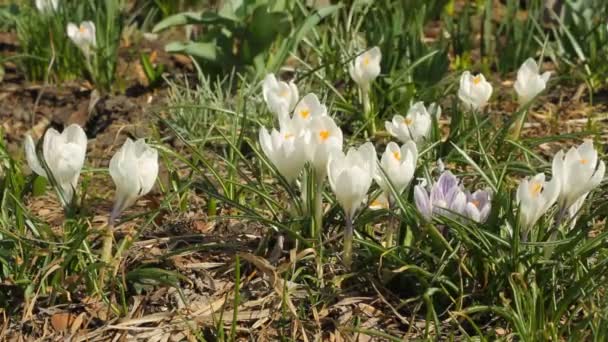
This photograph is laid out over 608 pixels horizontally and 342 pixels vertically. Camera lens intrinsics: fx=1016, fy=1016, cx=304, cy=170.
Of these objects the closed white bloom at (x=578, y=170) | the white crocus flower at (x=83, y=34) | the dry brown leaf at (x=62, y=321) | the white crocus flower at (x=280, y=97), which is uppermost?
the closed white bloom at (x=578, y=170)

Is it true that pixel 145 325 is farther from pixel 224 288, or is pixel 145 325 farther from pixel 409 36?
pixel 409 36

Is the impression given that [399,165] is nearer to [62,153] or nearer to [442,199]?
[442,199]

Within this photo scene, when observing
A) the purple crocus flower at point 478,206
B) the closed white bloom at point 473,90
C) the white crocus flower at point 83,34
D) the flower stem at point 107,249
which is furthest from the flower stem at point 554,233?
the white crocus flower at point 83,34

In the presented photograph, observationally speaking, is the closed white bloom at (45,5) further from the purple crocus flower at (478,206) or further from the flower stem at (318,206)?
the purple crocus flower at (478,206)

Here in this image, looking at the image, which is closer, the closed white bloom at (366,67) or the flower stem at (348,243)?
the flower stem at (348,243)

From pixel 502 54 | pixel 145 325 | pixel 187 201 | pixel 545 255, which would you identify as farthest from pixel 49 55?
pixel 545 255

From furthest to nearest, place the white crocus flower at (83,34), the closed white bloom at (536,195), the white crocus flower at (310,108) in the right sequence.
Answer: the white crocus flower at (83,34), the white crocus flower at (310,108), the closed white bloom at (536,195)

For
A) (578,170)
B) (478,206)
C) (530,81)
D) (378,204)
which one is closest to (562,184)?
(578,170)

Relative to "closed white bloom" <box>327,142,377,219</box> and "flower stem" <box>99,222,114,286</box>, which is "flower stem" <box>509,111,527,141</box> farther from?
"flower stem" <box>99,222,114,286</box>
